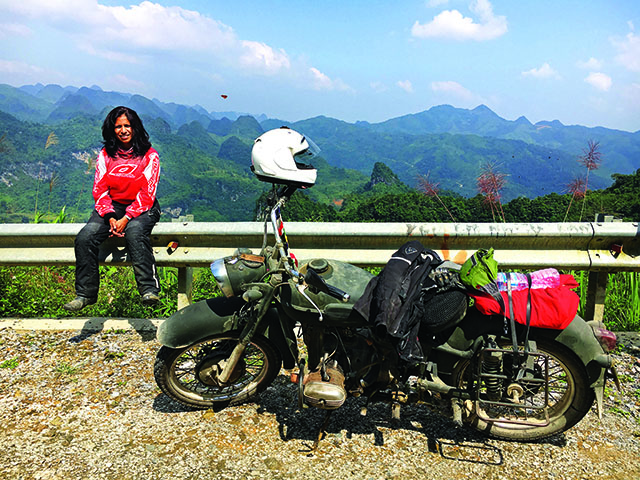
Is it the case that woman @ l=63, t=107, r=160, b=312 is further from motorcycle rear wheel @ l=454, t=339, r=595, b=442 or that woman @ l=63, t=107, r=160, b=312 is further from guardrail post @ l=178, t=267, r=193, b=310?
motorcycle rear wheel @ l=454, t=339, r=595, b=442

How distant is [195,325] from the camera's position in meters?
2.89

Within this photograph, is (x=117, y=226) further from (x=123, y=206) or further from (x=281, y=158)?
(x=281, y=158)

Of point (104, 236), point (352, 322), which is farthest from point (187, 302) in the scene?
point (352, 322)

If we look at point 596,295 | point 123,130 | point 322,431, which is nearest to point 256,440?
point 322,431

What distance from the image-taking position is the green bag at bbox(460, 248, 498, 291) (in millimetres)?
2504

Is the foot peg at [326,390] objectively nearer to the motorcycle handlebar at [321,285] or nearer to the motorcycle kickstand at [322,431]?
the motorcycle kickstand at [322,431]

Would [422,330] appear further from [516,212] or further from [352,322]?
[516,212]

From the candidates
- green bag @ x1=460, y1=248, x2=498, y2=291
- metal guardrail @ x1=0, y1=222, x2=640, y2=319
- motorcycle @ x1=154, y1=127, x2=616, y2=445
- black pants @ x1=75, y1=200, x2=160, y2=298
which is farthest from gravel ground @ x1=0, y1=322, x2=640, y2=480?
green bag @ x1=460, y1=248, x2=498, y2=291

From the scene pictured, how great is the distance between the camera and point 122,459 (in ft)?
8.77

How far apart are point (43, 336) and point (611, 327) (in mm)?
5062

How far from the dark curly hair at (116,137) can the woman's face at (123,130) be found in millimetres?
23

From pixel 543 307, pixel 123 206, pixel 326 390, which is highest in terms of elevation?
pixel 123 206

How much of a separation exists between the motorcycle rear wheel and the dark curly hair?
3211 mm

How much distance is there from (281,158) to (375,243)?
154cm
